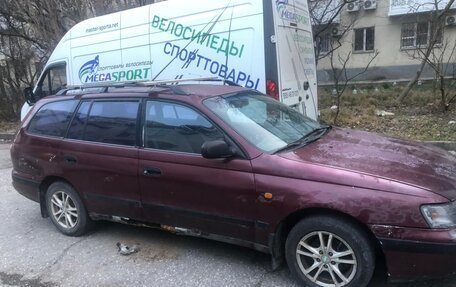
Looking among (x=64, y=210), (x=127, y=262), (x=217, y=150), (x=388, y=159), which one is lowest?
(x=127, y=262)

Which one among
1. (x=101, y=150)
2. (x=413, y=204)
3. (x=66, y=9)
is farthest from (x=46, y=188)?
(x=66, y=9)

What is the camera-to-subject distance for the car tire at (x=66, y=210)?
4.63 m

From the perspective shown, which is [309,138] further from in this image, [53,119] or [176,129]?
[53,119]

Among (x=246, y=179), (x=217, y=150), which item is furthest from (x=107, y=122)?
(x=246, y=179)

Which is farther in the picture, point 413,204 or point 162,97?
point 162,97

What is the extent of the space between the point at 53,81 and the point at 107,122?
614cm

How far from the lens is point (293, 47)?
678 centimetres

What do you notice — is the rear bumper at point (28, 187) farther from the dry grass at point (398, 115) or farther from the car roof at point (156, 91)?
the dry grass at point (398, 115)

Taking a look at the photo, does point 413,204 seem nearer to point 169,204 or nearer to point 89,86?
point 169,204

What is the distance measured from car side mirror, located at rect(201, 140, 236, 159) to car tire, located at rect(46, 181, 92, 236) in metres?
1.82

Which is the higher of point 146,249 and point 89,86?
point 89,86

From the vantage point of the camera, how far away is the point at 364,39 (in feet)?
68.0

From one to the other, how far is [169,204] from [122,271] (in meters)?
0.73

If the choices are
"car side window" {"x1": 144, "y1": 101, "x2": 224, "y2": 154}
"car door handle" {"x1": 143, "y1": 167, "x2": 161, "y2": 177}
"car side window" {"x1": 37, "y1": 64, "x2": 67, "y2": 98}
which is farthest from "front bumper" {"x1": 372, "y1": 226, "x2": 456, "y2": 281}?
"car side window" {"x1": 37, "y1": 64, "x2": 67, "y2": 98}
